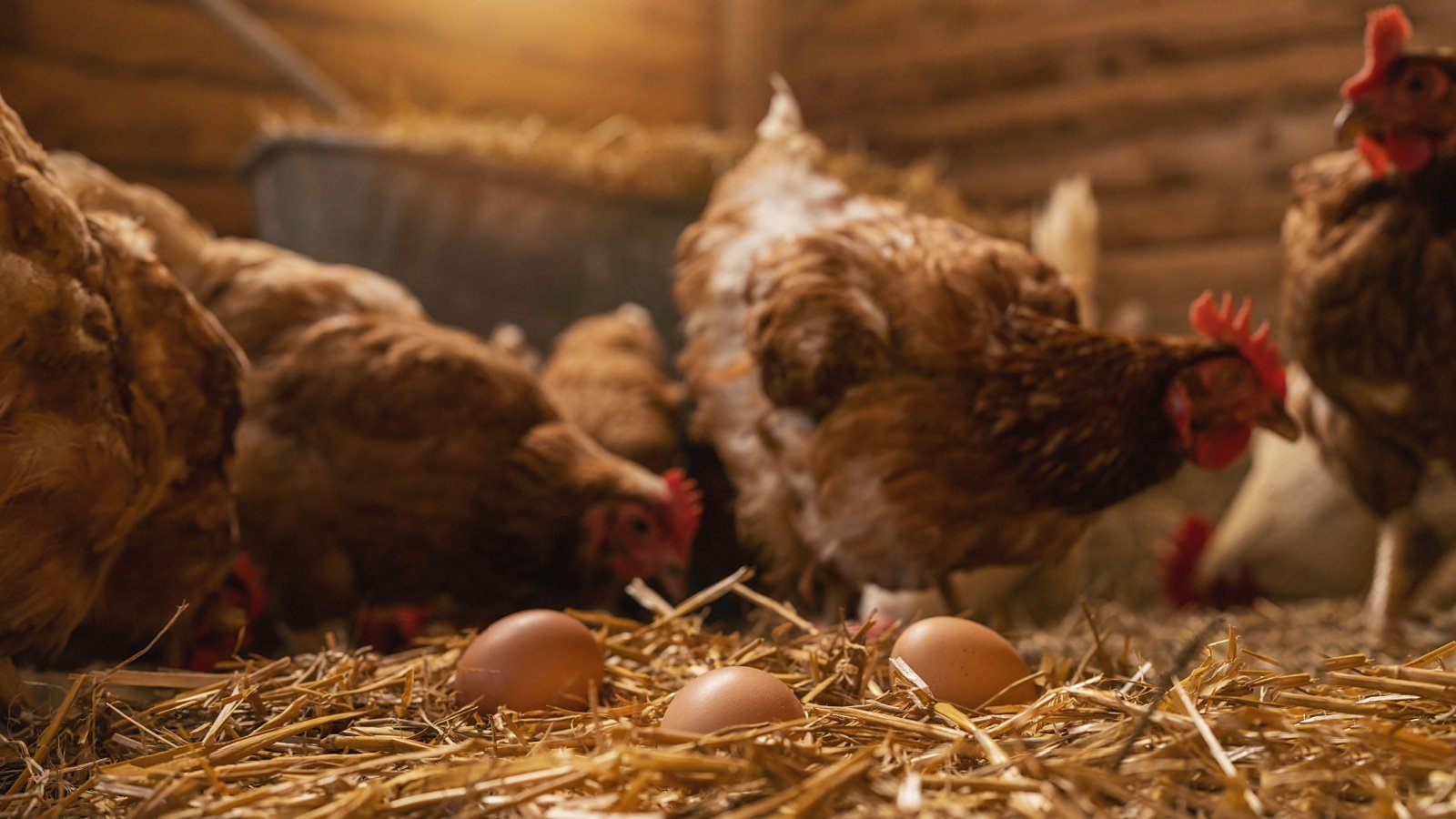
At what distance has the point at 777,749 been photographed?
3.43 ft

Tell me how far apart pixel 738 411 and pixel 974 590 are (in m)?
0.69

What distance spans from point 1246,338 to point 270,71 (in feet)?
12.4

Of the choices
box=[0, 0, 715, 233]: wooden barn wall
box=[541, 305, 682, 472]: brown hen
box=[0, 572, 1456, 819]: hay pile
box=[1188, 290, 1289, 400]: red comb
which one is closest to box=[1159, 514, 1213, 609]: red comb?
box=[1188, 290, 1289, 400]: red comb

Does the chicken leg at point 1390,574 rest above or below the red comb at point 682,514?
below

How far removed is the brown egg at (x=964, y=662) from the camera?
1.36m

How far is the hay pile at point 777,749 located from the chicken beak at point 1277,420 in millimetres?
672

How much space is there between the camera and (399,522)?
2.17 metres

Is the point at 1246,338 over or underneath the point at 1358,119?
underneath

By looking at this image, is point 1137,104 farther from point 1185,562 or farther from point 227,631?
point 227,631

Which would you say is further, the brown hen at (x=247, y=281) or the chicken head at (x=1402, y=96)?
the brown hen at (x=247, y=281)

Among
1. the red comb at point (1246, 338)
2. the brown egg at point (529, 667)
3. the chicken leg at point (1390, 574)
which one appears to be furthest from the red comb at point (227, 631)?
the chicken leg at point (1390, 574)

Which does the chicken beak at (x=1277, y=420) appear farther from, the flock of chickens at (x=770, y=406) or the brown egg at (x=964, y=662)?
the brown egg at (x=964, y=662)

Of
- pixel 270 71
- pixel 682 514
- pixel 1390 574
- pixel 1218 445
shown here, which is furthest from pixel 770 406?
pixel 270 71

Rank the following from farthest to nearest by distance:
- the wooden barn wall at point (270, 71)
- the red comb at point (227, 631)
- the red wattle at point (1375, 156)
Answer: the wooden barn wall at point (270, 71)
the red wattle at point (1375, 156)
the red comb at point (227, 631)
